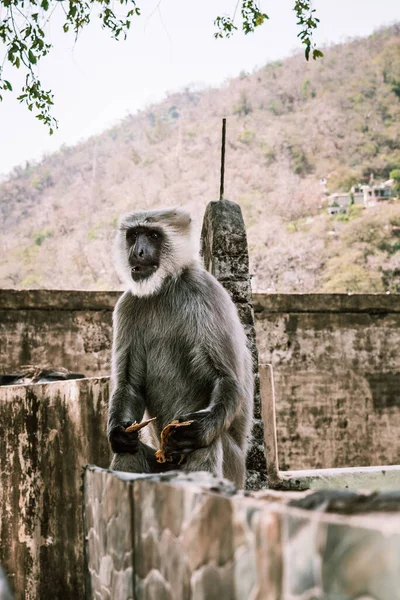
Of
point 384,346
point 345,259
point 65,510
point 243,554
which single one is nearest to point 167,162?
point 345,259

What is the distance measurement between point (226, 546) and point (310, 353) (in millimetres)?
7910

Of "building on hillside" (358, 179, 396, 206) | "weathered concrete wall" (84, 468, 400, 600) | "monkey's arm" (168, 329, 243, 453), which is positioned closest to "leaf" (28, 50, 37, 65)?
"monkey's arm" (168, 329, 243, 453)

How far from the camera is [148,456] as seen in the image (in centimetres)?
369

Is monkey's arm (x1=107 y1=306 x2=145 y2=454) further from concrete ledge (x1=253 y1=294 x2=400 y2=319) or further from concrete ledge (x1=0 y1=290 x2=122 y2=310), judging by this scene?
concrete ledge (x1=253 y1=294 x2=400 y2=319)

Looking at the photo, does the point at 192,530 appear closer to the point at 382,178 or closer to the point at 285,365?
the point at 285,365

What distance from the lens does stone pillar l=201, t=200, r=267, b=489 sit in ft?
15.9

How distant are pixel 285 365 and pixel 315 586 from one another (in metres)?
8.04

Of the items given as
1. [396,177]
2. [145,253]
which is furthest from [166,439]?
[396,177]

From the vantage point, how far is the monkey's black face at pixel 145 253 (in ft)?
12.7

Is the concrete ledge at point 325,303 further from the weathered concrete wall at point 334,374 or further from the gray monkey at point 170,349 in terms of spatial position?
the gray monkey at point 170,349

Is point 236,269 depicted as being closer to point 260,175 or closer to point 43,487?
point 43,487

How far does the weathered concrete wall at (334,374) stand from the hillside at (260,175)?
21952 millimetres

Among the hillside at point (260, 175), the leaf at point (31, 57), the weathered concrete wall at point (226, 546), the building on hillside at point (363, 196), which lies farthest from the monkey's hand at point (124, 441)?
the building on hillside at point (363, 196)

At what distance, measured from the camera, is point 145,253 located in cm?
387
